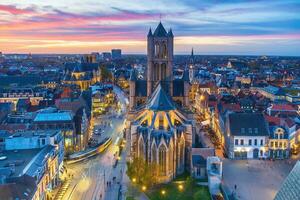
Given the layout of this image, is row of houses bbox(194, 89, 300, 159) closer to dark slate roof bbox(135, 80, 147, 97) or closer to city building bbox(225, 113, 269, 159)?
city building bbox(225, 113, 269, 159)

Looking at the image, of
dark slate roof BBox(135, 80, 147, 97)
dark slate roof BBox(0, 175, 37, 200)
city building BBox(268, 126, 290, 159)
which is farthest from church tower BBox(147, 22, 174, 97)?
dark slate roof BBox(0, 175, 37, 200)

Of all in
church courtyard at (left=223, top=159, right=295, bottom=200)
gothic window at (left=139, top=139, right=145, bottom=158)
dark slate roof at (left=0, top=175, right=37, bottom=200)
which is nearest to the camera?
dark slate roof at (left=0, top=175, right=37, bottom=200)

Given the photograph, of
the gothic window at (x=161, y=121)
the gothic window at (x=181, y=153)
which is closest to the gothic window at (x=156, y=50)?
the gothic window at (x=161, y=121)

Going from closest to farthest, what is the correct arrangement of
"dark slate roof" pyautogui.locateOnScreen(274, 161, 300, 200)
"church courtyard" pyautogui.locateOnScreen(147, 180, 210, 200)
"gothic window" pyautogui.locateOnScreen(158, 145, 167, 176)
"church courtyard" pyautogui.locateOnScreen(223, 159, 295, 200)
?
"dark slate roof" pyautogui.locateOnScreen(274, 161, 300, 200) → "church courtyard" pyautogui.locateOnScreen(147, 180, 210, 200) → "church courtyard" pyautogui.locateOnScreen(223, 159, 295, 200) → "gothic window" pyautogui.locateOnScreen(158, 145, 167, 176)

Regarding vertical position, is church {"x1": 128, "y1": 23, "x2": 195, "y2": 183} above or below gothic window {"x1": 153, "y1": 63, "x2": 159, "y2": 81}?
below

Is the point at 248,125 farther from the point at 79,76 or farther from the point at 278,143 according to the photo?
the point at 79,76

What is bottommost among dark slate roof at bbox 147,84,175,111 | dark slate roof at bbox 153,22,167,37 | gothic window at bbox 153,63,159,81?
dark slate roof at bbox 147,84,175,111

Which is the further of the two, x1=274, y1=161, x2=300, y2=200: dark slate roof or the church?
the church

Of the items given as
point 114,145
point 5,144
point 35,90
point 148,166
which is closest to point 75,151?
point 114,145
